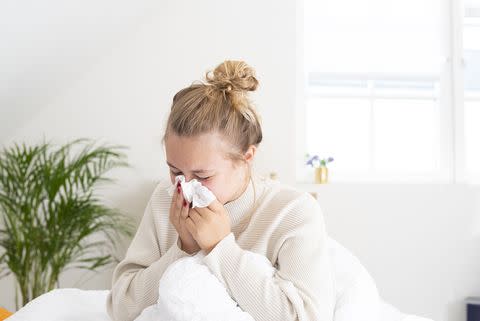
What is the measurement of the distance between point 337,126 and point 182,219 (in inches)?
97.7

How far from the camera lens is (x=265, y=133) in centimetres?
356

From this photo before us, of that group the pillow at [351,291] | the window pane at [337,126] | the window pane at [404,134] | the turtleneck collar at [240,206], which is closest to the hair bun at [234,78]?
the turtleneck collar at [240,206]

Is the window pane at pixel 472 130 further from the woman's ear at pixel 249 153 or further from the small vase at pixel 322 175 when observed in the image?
the woman's ear at pixel 249 153

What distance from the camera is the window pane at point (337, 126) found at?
370cm

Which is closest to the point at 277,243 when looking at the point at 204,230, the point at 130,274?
the point at 204,230

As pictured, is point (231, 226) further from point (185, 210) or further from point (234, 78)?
point (234, 78)

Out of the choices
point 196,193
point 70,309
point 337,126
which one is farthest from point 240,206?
point 337,126

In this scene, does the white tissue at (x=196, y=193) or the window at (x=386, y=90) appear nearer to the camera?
the white tissue at (x=196, y=193)

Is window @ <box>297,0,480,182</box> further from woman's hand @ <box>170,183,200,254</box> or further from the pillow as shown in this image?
woman's hand @ <box>170,183,200,254</box>

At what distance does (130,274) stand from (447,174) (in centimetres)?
259

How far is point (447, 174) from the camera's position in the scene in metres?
3.64

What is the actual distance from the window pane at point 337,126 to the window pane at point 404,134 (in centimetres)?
8

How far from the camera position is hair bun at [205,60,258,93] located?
143 cm

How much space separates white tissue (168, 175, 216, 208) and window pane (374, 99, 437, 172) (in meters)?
2.53
